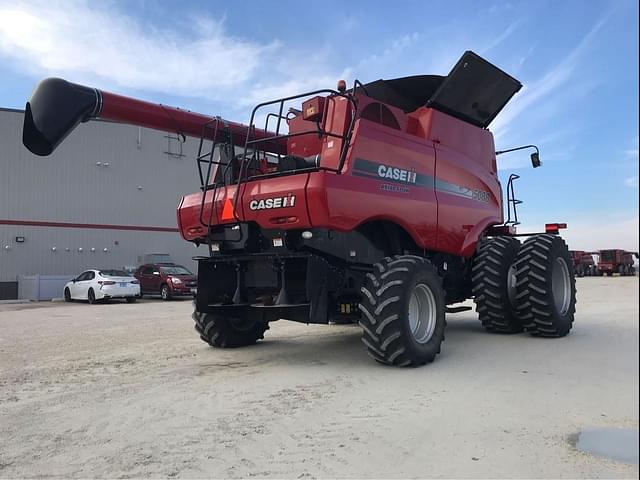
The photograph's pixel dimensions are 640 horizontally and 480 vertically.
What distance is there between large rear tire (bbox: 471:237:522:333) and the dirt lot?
2.33 ft

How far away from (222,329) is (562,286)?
5.65m

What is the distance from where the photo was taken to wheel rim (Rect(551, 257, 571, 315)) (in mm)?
9133

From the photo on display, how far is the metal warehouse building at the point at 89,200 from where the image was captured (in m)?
25.6

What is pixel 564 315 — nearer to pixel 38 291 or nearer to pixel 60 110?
pixel 60 110

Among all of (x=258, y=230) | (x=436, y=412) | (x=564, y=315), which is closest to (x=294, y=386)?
(x=436, y=412)

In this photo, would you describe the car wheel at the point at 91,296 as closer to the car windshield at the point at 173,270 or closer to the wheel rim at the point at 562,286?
the car windshield at the point at 173,270

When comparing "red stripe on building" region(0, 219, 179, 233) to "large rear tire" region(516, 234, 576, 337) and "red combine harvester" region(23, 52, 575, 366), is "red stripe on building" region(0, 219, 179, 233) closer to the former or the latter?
"red combine harvester" region(23, 52, 575, 366)

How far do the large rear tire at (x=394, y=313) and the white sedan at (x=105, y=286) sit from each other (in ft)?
54.4

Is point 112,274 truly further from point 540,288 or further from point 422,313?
point 540,288

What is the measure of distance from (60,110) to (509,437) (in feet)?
19.2

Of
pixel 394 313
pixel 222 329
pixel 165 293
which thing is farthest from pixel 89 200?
pixel 394 313

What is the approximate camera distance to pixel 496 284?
862 cm

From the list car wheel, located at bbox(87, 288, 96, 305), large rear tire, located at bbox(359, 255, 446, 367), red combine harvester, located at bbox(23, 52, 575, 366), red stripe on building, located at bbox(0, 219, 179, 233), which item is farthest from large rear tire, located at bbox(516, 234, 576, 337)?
red stripe on building, located at bbox(0, 219, 179, 233)

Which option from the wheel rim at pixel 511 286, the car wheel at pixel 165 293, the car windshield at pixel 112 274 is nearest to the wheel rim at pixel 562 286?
the wheel rim at pixel 511 286
